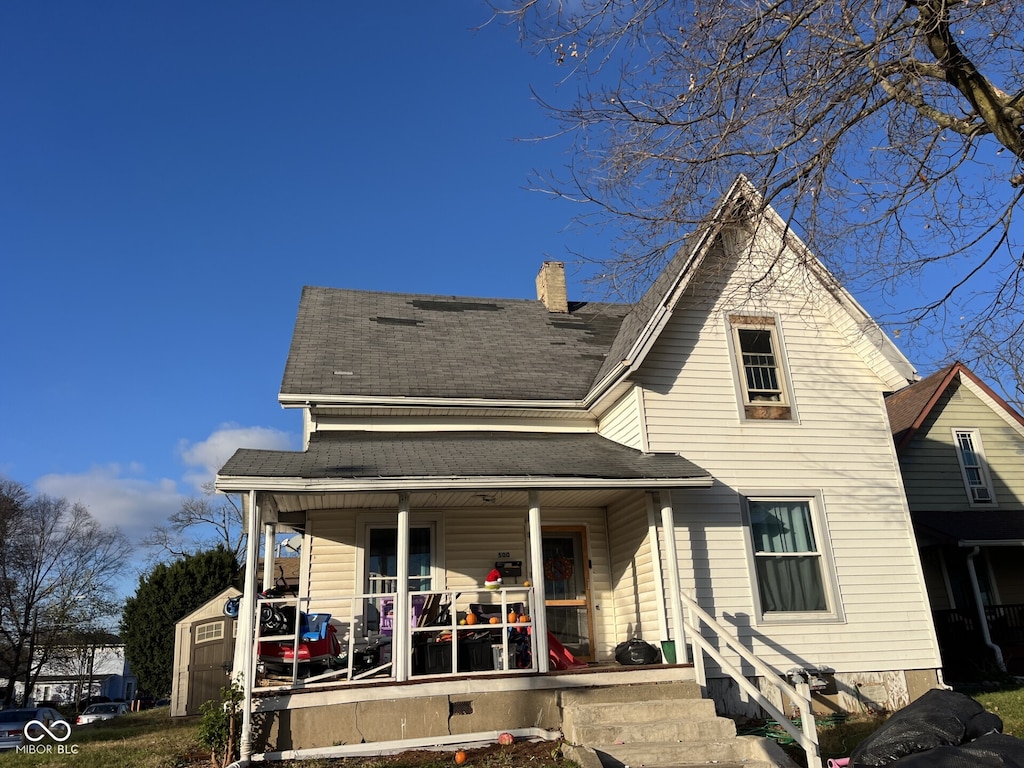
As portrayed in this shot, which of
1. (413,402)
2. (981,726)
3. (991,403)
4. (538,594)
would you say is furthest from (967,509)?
(413,402)

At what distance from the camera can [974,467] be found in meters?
17.7

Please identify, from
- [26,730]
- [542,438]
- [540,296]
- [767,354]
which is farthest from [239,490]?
[540,296]

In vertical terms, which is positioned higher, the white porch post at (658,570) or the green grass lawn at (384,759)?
the white porch post at (658,570)

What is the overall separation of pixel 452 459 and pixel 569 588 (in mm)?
3278

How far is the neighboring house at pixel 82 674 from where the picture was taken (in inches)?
1485

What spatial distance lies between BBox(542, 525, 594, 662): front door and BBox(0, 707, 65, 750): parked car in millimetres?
9043

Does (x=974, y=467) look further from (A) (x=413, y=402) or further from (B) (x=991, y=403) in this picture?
(A) (x=413, y=402)

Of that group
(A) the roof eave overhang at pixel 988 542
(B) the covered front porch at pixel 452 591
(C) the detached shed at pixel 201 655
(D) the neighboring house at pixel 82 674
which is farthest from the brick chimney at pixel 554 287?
(D) the neighboring house at pixel 82 674

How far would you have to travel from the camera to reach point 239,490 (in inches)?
349

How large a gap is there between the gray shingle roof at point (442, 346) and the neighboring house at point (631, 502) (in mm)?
92

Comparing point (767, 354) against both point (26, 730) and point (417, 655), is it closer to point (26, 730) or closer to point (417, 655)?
point (417, 655)

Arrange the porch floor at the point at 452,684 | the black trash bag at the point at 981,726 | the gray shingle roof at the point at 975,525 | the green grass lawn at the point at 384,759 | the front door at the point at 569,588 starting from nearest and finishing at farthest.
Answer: the black trash bag at the point at 981,726 → the green grass lawn at the point at 384,759 → the porch floor at the point at 452,684 → the front door at the point at 569,588 → the gray shingle roof at the point at 975,525

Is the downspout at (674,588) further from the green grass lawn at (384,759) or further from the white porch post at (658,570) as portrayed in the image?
the green grass lawn at (384,759)

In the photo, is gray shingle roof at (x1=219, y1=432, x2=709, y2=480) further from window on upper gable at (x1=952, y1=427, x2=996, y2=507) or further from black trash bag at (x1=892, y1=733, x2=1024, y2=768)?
window on upper gable at (x1=952, y1=427, x2=996, y2=507)
